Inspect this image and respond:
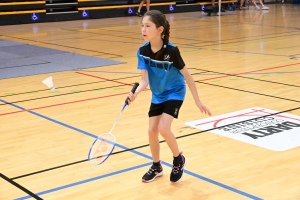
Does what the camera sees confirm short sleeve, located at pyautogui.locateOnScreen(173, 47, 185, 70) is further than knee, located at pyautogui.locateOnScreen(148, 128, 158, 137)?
No

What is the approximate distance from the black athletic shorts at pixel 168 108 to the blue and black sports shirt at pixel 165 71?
0.11 feet

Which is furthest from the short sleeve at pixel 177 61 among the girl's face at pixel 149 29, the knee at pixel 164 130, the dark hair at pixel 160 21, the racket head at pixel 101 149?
the racket head at pixel 101 149

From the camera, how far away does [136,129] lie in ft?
20.4

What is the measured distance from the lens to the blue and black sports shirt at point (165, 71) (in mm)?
4379

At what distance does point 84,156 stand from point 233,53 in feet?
23.1

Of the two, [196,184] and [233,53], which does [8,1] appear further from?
[196,184]

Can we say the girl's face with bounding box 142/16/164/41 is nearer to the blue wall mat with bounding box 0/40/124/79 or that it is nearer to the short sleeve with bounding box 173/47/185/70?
the short sleeve with bounding box 173/47/185/70

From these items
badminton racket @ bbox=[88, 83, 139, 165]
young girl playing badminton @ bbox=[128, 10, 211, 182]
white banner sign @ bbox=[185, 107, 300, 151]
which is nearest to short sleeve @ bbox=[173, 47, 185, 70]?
young girl playing badminton @ bbox=[128, 10, 211, 182]

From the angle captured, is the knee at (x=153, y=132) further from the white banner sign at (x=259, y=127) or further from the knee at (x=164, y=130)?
the white banner sign at (x=259, y=127)

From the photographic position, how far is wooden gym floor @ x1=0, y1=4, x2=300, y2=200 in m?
4.50

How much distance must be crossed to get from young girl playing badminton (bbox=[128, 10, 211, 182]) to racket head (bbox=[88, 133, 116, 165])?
1.25 ft

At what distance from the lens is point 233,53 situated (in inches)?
462

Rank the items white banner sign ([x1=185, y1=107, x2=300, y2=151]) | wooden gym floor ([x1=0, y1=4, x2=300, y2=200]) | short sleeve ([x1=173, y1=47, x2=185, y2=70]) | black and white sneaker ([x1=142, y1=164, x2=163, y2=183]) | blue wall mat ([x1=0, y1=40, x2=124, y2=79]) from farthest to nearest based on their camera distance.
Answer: blue wall mat ([x1=0, y1=40, x2=124, y2=79]) → white banner sign ([x1=185, y1=107, x2=300, y2=151]) → black and white sneaker ([x1=142, y1=164, x2=163, y2=183]) → wooden gym floor ([x1=0, y1=4, x2=300, y2=200]) → short sleeve ([x1=173, y1=47, x2=185, y2=70])

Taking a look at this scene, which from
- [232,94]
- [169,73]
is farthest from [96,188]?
[232,94]
